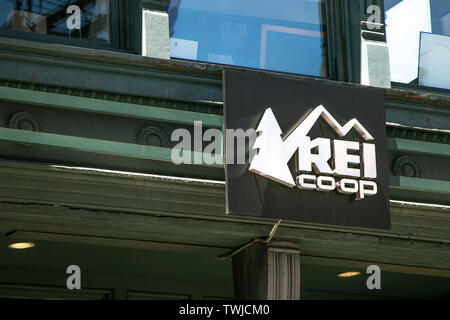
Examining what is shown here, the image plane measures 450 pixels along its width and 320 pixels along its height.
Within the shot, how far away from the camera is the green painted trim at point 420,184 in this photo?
1215 cm

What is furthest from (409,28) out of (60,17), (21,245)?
(21,245)

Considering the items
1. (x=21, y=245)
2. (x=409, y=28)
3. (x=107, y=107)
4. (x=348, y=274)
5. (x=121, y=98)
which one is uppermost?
(x=409, y=28)

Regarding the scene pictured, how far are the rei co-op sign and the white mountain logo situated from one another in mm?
11

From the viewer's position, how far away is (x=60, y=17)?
38.7ft

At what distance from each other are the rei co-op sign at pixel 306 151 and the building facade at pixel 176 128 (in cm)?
19

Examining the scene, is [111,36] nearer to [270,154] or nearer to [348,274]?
[270,154]

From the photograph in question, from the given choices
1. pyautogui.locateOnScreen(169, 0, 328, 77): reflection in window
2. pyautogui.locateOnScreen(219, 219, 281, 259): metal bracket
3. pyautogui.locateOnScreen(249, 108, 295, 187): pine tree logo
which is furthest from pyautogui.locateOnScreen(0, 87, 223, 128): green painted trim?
pyautogui.locateOnScreen(219, 219, 281, 259): metal bracket

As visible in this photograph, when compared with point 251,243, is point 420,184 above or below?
above

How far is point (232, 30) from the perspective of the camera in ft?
41.2

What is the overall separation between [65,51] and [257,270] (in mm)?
3207

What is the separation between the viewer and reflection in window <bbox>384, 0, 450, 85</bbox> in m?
13.2

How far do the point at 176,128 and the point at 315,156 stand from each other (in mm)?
1559
